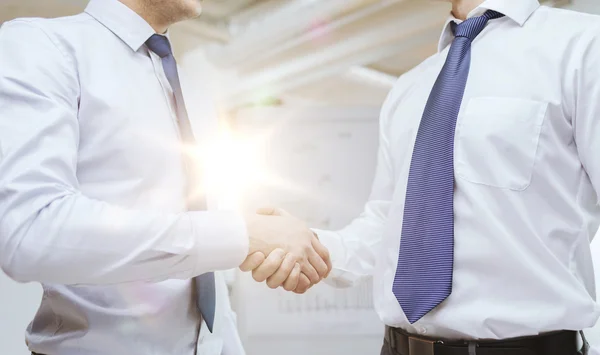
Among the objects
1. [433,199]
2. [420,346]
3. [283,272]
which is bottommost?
[420,346]

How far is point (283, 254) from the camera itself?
1.25 meters

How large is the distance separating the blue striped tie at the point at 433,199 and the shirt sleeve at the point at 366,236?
12.6 inches

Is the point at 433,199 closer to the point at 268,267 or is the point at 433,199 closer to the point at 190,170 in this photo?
the point at 268,267

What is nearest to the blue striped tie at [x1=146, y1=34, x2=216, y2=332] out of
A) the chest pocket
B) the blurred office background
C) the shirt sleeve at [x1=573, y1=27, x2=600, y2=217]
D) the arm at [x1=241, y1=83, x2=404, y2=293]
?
the arm at [x1=241, y1=83, x2=404, y2=293]

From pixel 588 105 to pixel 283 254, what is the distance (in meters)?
0.79

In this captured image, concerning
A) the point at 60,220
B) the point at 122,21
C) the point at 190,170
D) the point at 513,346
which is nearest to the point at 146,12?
the point at 122,21

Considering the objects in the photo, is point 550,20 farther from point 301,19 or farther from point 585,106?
point 301,19

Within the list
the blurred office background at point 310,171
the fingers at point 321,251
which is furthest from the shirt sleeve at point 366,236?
the blurred office background at point 310,171

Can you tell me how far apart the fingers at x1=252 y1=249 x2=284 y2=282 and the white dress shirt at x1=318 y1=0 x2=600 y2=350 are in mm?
343

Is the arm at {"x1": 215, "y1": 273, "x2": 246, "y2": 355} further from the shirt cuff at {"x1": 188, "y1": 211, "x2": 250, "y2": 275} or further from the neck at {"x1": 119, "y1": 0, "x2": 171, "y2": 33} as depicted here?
the neck at {"x1": 119, "y1": 0, "x2": 171, "y2": 33}

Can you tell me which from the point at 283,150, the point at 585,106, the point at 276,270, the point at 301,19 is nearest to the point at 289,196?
the point at 283,150

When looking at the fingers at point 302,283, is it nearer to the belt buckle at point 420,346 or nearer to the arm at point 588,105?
the belt buckle at point 420,346

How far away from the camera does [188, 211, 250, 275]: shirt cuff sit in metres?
0.97

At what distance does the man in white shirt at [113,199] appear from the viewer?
887 mm
